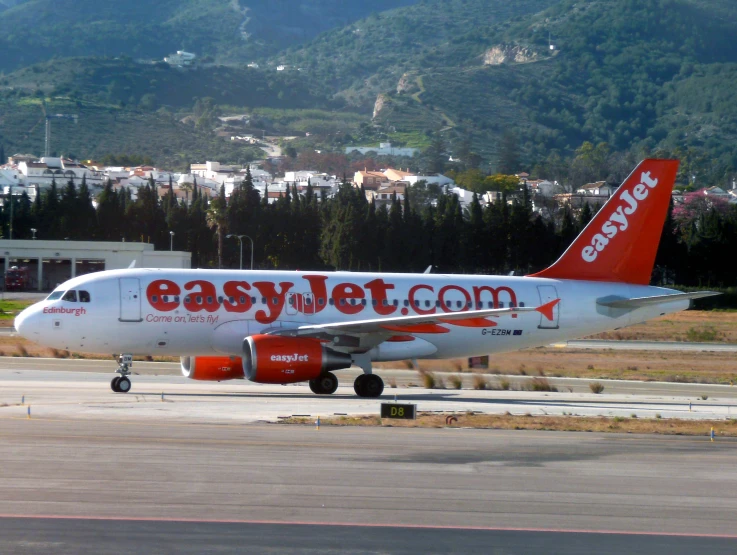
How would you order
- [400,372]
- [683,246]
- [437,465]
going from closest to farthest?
1. [437,465]
2. [400,372]
3. [683,246]

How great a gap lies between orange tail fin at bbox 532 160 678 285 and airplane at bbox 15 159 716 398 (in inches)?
1.2

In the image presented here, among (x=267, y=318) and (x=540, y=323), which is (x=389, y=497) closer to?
(x=267, y=318)

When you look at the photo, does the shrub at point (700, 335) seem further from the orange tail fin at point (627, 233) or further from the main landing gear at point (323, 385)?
the main landing gear at point (323, 385)

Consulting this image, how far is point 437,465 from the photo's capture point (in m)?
17.6

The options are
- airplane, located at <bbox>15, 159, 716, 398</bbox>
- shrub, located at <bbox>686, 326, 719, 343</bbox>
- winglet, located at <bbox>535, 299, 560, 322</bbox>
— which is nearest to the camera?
airplane, located at <bbox>15, 159, 716, 398</bbox>

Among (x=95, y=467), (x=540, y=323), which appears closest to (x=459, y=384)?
(x=540, y=323)

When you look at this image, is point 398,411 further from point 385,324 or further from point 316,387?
point 316,387

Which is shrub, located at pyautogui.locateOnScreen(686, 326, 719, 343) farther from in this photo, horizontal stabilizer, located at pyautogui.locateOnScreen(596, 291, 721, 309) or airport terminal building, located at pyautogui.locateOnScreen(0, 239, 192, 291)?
airport terminal building, located at pyautogui.locateOnScreen(0, 239, 192, 291)

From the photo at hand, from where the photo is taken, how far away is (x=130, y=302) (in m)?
29.3

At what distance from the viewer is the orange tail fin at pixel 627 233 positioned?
3359cm

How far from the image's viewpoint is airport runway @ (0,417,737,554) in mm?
12531

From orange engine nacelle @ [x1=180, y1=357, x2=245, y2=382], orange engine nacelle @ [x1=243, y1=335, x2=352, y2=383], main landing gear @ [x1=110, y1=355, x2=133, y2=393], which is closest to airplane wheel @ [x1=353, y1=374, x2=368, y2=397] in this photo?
orange engine nacelle @ [x1=243, y1=335, x2=352, y2=383]

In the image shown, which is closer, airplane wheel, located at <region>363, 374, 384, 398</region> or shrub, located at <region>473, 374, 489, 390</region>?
airplane wheel, located at <region>363, 374, 384, 398</region>

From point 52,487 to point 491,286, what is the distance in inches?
785
